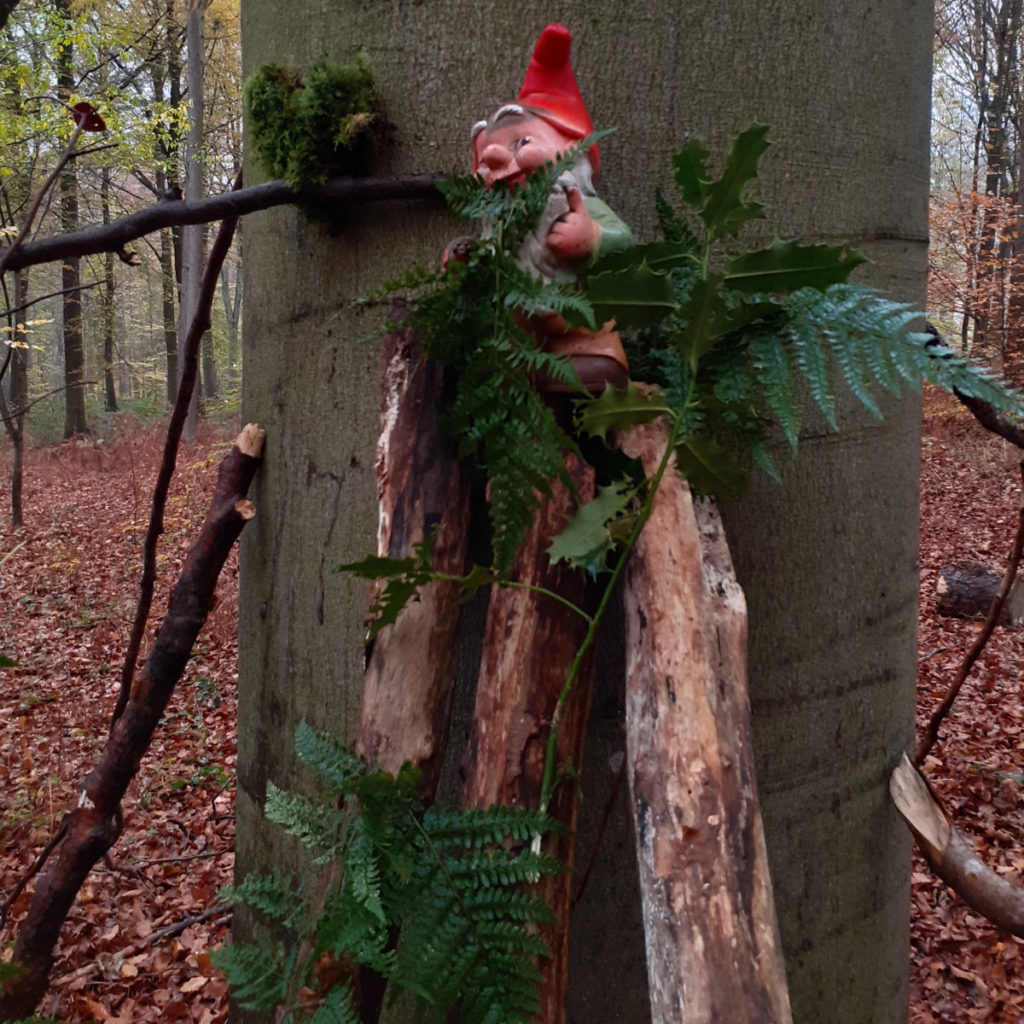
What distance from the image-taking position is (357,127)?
4.47ft

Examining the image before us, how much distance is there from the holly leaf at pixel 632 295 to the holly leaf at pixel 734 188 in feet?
0.32

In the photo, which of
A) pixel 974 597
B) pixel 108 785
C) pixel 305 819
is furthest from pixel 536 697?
pixel 974 597

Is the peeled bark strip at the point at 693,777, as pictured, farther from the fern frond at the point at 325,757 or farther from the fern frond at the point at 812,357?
the fern frond at the point at 325,757

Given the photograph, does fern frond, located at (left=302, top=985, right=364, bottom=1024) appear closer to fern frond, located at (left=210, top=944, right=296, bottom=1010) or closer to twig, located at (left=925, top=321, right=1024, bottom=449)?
fern frond, located at (left=210, top=944, right=296, bottom=1010)

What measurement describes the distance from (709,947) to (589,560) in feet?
1.58

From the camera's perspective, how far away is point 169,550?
362 inches

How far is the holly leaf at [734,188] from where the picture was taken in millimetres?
958

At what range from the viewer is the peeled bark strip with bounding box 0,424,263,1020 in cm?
186

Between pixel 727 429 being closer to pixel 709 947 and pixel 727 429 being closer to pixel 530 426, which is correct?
pixel 530 426

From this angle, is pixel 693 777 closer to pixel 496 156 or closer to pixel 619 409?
pixel 619 409

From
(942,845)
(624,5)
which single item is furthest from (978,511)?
(624,5)

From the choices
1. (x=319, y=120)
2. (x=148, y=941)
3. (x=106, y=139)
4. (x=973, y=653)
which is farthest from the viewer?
(x=106, y=139)

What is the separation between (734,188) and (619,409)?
31 centimetres

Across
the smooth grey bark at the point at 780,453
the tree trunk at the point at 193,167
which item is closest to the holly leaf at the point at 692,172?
the smooth grey bark at the point at 780,453
